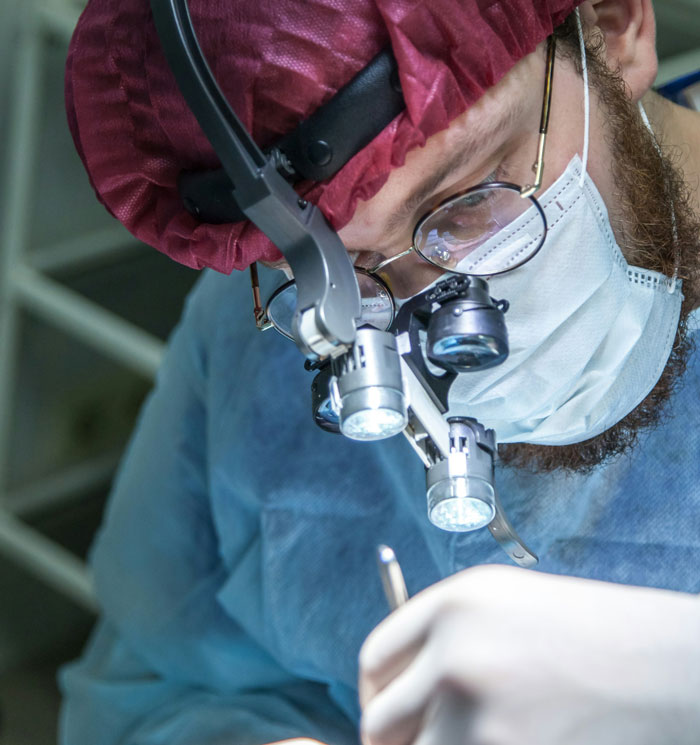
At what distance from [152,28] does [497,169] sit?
0.40 metres

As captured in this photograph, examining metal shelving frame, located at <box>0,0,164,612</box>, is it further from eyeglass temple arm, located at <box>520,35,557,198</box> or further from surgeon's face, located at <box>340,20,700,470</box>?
eyeglass temple arm, located at <box>520,35,557,198</box>

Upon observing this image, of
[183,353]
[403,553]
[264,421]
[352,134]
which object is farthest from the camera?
[183,353]

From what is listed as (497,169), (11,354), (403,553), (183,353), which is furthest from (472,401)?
(11,354)

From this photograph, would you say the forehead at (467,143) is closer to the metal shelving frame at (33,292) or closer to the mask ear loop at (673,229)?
the mask ear loop at (673,229)

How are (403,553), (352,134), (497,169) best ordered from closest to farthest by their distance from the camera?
(352,134)
(497,169)
(403,553)

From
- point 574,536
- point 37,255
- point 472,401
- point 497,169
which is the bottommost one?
point 37,255

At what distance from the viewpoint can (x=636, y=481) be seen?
125 cm

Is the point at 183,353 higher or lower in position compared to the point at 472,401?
lower

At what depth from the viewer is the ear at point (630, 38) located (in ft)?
3.85

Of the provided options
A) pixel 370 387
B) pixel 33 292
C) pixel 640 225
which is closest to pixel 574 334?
pixel 640 225

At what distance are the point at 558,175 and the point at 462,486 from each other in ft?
1.23

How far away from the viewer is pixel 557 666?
2.44 ft

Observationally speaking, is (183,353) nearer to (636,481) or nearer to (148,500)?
(148,500)

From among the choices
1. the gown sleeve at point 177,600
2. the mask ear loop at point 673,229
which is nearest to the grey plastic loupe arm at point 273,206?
the mask ear loop at point 673,229
